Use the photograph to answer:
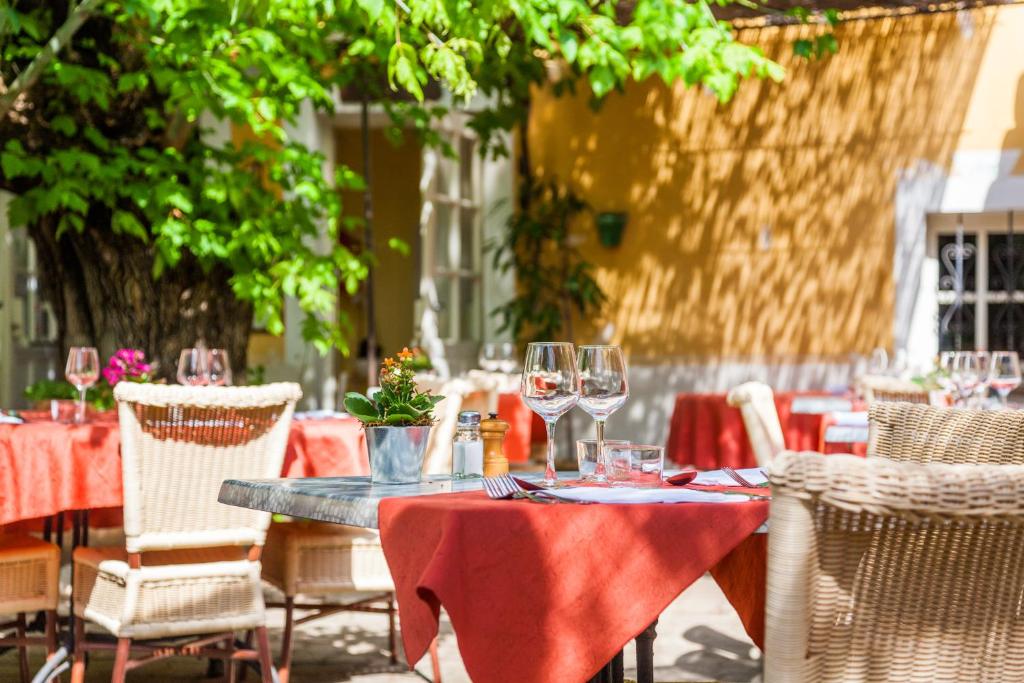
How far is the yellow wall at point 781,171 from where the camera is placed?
7844mm

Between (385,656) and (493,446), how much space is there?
2013 mm

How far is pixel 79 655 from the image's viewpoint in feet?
10.1

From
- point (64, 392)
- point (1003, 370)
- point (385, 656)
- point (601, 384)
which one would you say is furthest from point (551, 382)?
point (64, 392)

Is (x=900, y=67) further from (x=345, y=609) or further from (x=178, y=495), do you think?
(x=178, y=495)

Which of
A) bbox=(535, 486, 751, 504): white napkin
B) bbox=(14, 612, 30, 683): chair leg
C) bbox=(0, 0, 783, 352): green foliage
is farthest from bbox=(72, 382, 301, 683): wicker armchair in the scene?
bbox=(0, 0, 783, 352): green foliage

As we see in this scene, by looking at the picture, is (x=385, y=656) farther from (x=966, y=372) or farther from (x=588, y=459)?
(x=588, y=459)

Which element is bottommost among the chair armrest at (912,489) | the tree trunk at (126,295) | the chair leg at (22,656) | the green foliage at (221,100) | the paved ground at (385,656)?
the paved ground at (385,656)

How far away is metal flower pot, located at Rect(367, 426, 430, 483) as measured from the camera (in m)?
1.99

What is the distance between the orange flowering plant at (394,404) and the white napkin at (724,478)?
437 mm

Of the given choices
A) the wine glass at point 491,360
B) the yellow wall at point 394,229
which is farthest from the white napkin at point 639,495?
the yellow wall at point 394,229

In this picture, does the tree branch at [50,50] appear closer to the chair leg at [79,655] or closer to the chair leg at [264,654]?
the chair leg at [79,655]

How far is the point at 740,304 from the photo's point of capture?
8227 millimetres

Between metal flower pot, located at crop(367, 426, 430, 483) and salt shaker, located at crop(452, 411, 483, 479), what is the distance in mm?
137

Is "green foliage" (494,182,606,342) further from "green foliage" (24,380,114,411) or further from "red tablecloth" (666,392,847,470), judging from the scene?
"green foliage" (24,380,114,411)
